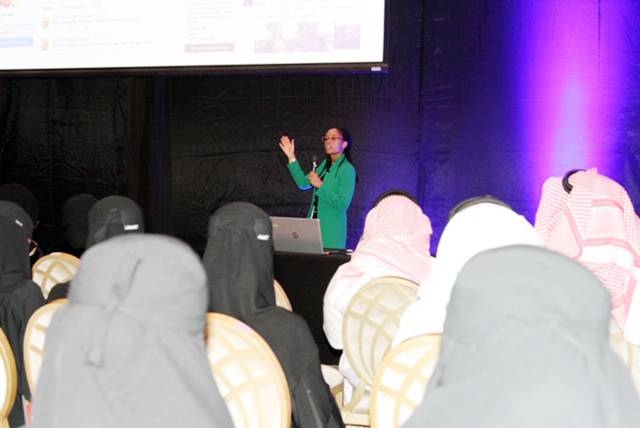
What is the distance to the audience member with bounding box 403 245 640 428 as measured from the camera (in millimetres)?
991

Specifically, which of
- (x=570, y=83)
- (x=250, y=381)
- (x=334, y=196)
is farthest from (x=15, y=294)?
(x=570, y=83)

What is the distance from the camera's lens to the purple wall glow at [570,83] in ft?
17.5

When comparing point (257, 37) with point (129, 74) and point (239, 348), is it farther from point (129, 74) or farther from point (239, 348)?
point (239, 348)

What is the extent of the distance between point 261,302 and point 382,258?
0.93 m

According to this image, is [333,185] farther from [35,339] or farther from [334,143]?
[35,339]

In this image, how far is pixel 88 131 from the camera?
22.1 ft

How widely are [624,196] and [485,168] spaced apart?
9.63 feet

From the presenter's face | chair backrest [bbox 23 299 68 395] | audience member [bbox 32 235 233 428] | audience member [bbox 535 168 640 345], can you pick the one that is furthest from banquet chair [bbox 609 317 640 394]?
the presenter's face

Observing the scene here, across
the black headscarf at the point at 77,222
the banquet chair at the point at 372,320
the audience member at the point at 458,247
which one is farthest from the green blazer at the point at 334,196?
the audience member at the point at 458,247

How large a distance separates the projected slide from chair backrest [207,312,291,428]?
334 centimetres

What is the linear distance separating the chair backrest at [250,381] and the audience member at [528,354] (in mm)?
795

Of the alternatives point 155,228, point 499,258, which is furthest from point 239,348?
point 155,228

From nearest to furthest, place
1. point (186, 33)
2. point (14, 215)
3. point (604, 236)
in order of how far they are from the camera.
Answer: point (604, 236), point (14, 215), point (186, 33)

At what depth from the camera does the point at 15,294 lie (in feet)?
8.88
